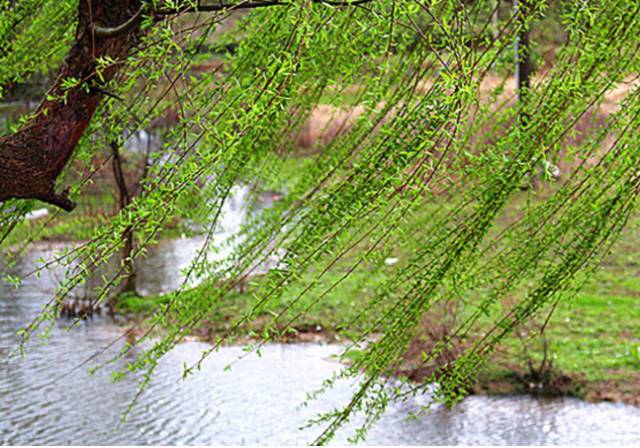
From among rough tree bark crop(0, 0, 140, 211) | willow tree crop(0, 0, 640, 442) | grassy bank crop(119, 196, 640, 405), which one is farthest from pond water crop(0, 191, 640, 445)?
rough tree bark crop(0, 0, 140, 211)

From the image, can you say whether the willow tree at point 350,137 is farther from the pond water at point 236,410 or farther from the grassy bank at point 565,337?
the pond water at point 236,410

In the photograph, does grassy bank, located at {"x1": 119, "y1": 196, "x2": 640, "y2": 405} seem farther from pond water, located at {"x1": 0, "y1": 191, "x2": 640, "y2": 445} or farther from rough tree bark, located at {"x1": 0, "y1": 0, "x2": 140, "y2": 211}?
rough tree bark, located at {"x1": 0, "y1": 0, "x2": 140, "y2": 211}

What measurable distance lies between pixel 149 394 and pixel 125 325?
1.49 metres

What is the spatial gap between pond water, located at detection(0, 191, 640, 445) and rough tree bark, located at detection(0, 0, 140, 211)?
3.27 metres

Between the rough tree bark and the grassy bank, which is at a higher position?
the rough tree bark

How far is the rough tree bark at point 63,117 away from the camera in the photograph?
179 cm

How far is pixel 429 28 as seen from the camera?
2.13m

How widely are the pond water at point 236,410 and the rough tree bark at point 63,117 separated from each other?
3270 mm

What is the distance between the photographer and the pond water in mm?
4855

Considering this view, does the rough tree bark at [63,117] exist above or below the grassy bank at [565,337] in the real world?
above

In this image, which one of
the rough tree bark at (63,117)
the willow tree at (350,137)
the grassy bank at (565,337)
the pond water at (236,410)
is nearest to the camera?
the willow tree at (350,137)

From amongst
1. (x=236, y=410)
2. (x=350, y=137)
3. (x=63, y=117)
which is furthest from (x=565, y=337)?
(x=63, y=117)

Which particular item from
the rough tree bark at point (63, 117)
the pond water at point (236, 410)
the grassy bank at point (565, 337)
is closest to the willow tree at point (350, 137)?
the rough tree bark at point (63, 117)

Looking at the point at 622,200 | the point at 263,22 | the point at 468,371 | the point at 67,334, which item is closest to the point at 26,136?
the point at 263,22
